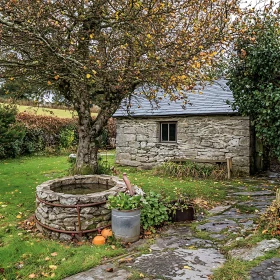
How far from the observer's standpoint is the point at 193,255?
13.7 ft

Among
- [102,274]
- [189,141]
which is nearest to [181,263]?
[102,274]

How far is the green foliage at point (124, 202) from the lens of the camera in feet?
16.5

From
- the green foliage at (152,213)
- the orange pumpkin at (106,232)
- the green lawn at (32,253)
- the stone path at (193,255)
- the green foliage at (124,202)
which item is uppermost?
the green foliage at (124,202)

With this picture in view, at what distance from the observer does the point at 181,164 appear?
12.2 m

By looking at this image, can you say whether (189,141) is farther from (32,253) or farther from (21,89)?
(32,253)

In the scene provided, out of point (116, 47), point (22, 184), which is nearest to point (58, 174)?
point (22, 184)

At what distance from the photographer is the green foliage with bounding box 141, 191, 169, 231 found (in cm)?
543

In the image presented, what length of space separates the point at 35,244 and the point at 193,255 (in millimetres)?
2634

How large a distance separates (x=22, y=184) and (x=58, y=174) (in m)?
1.82

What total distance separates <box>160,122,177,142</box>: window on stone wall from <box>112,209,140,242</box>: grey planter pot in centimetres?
803

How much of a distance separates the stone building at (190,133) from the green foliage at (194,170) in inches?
23.2

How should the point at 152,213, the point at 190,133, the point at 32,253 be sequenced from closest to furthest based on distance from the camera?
1. the point at 32,253
2. the point at 152,213
3. the point at 190,133

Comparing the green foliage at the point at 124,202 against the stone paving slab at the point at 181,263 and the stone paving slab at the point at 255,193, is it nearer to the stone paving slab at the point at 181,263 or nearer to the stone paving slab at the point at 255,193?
the stone paving slab at the point at 181,263

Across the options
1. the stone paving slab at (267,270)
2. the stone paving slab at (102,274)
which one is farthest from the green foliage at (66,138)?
the stone paving slab at (267,270)
